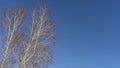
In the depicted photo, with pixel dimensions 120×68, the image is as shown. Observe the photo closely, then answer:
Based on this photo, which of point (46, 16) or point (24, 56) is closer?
point (24, 56)

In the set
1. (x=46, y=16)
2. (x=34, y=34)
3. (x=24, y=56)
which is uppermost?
(x=46, y=16)

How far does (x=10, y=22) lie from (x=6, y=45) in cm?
173

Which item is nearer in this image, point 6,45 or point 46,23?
point 6,45

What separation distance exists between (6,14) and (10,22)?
2.41 feet

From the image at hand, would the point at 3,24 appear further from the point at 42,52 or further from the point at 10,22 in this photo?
the point at 42,52

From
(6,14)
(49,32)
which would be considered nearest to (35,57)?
(49,32)

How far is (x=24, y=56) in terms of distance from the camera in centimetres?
2167

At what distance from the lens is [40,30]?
22.6m

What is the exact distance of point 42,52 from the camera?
73.8ft

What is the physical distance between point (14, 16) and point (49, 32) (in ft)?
8.56

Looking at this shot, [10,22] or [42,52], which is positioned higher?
[10,22]

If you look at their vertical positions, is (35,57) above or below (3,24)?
below

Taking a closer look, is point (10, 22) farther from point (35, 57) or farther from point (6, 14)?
point (35, 57)

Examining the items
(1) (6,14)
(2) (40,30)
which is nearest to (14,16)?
(1) (6,14)
